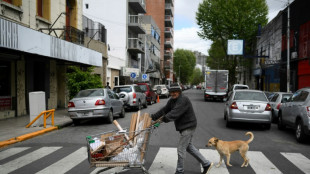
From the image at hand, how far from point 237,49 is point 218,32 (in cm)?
514

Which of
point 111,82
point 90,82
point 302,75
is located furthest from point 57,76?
point 302,75

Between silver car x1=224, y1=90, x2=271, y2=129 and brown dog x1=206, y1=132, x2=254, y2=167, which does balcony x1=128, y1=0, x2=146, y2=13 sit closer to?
silver car x1=224, y1=90, x2=271, y2=129

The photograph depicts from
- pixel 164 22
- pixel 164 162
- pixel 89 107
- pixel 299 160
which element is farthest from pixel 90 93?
pixel 164 22

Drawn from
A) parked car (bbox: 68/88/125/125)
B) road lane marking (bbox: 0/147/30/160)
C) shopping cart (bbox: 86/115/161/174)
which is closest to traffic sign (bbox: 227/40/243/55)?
parked car (bbox: 68/88/125/125)

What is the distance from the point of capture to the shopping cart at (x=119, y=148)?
170 inches

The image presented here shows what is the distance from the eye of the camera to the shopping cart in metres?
4.33

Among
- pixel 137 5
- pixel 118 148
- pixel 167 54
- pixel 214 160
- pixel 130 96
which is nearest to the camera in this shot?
pixel 118 148

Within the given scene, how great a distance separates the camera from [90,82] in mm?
15258

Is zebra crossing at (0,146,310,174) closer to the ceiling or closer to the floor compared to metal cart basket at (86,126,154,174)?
closer to the floor

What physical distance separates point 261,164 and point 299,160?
1081 mm

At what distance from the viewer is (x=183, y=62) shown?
94312 mm

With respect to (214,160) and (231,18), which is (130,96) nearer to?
(214,160)

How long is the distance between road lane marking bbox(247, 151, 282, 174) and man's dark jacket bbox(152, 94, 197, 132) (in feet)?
5.78

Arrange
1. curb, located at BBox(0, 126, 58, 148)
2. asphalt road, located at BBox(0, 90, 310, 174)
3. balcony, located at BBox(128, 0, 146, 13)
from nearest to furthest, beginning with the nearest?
asphalt road, located at BBox(0, 90, 310, 174) < curb, located at BBox(0, 126, 58, 148) < balcony, located at BBox(128, 0, 146, 13)
